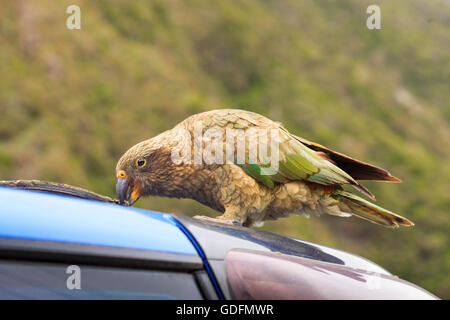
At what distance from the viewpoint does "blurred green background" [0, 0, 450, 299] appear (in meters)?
11.7

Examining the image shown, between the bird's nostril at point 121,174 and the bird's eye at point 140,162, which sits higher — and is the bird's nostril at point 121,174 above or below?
below

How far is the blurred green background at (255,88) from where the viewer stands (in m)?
11.7

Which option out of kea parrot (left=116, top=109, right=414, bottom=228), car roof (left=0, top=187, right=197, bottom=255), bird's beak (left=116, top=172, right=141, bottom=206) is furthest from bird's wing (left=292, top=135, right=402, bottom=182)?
car roof (left=0, top=187, right=197, bottom=255)

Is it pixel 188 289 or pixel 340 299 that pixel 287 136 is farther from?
pixel 188 289

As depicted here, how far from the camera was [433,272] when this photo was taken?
1538cm

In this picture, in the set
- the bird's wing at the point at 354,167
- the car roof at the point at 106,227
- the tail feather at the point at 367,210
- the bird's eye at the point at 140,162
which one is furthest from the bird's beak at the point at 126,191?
the car roof at the point at 106,227

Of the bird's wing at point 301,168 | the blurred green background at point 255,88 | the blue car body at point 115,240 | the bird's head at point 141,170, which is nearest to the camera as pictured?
the blue car body at point 115,240

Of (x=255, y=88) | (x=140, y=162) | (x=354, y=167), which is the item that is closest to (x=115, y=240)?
(x=140, y=162)

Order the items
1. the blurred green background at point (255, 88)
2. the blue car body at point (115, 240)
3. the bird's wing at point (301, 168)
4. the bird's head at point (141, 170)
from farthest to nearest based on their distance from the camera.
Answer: the blurred green background at point (255, 88) → the bird's head at point (141, 170) → the bird's wing at point (301, 168) → the blue car body at point (115, 240)

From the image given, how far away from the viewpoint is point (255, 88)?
1669 centimetres

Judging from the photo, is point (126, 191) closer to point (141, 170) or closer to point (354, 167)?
point (141, 170)

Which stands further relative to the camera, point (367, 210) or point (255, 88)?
point (255, 88)

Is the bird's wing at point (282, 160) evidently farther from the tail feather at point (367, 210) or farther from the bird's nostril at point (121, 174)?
the bird's nostril at point (121, 174)

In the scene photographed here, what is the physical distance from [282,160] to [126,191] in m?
0.83
